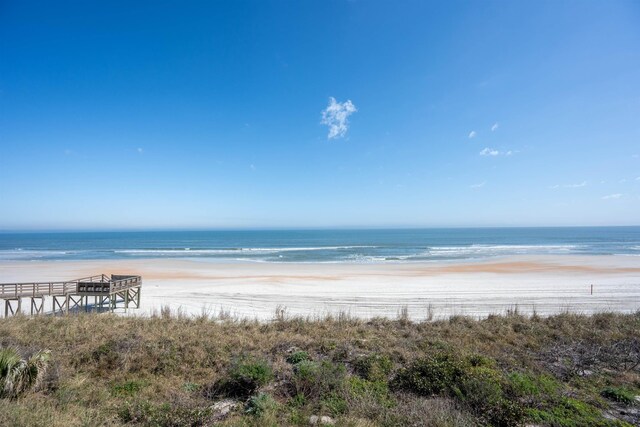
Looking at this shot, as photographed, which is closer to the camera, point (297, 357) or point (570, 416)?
point (570, 416)

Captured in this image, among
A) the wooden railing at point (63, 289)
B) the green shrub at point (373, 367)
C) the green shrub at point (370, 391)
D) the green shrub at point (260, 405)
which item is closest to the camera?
the green shrub at point (260, 405)

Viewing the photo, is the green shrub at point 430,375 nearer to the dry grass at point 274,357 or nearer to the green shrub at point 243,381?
the dry grass at point 274,357

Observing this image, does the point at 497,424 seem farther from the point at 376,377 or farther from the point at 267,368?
the point at 267,368

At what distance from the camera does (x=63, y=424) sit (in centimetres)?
476

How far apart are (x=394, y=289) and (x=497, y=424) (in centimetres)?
1980

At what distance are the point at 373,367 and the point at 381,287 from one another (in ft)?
61.8

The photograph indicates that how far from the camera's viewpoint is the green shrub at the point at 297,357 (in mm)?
7934

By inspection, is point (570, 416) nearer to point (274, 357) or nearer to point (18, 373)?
point (274, 357)

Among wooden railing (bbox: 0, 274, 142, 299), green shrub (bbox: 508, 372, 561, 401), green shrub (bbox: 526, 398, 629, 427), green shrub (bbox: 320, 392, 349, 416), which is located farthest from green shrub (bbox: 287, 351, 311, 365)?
wooden railing (bbox: 0, 274, 142, 299)

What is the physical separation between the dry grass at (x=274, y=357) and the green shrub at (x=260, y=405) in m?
0.15

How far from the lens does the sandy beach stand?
707 inches

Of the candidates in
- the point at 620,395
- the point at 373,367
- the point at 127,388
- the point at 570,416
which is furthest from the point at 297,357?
the point at 620,395

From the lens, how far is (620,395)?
6.07m

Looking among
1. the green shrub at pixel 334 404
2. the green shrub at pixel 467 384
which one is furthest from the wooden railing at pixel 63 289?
the green shrub at pixel 467 384
